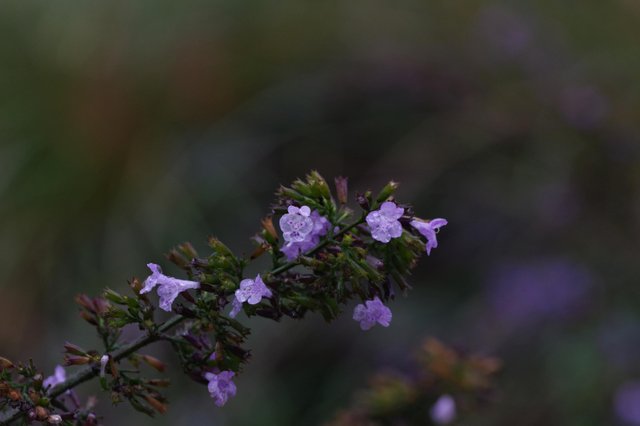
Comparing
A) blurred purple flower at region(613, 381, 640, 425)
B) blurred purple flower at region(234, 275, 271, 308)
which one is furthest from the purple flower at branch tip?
blurred purple flower at region(613, 381, 640, 425)

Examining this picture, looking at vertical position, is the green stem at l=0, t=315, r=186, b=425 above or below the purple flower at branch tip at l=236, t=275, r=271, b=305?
below

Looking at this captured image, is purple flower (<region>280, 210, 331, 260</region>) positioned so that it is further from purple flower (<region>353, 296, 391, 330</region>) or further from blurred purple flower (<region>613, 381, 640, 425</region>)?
blurred purple flower (<region>613, 381, 640, 425</region>)

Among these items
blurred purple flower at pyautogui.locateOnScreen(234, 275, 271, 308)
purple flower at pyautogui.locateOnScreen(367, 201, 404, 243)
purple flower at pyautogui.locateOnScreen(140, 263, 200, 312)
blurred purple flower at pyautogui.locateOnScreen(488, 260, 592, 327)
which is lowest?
blurred purple flower at pyautogui.locateOnScreen(488, 260, 592, 327)

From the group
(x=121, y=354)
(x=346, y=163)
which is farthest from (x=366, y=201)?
(x=346, y=163)

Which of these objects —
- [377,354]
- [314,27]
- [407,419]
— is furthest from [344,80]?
[407,419]

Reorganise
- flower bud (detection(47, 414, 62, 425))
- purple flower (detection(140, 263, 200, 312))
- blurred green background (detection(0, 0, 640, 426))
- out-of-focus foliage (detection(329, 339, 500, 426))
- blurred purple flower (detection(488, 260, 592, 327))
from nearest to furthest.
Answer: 1. flower bud (detection(47, 414, 62, 425))
2. purple flower (detection(140, 263, 200, 312))
3. out-of-focus foliage (detection(329, 339, 500, 426))
4. blurred green background (detection(0, 0, 640, 426))
5. blurred purple flower (detection(488, 260, 592, 327))

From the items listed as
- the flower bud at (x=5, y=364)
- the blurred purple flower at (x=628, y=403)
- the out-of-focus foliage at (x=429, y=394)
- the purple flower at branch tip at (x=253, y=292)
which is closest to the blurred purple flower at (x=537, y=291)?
the blurred purple flower at (x=628, y=403)

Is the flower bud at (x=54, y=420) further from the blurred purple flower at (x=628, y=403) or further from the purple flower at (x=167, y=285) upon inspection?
the blurred purple flower at (x=628, y=403)
